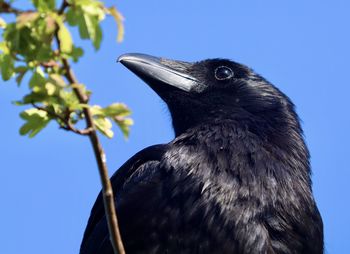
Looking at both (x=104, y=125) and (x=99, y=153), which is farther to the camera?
(x=104, y=125)

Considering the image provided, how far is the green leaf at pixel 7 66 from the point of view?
10.9 ft

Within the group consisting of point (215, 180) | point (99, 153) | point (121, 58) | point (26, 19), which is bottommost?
point (215, 180)

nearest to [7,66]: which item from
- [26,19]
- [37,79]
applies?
[37,79]

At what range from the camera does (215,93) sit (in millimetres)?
7762

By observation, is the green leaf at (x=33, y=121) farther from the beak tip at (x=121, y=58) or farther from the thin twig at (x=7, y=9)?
the beak tip at (x=121, y=58)

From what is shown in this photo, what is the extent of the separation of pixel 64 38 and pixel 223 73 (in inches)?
196

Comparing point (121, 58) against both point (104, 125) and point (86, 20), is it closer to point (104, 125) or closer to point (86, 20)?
point (104, 125)

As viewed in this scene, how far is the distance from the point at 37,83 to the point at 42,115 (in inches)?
7.5

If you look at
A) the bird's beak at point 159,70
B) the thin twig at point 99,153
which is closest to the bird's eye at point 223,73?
the bird's beak at point 159,70

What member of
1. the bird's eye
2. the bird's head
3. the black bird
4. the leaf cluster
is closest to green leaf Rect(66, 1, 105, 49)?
the leaf cluster

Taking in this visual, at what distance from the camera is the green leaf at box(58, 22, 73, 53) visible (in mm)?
3127

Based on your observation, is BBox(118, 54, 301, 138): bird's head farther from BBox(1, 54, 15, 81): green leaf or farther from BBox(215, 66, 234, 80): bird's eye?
→ BBox(1, 54, 15, 81): green leaf

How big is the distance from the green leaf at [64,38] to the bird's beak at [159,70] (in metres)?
4.24

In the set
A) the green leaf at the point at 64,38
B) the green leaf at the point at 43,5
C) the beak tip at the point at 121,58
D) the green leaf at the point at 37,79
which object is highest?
the green leaf at the point at 43,5
